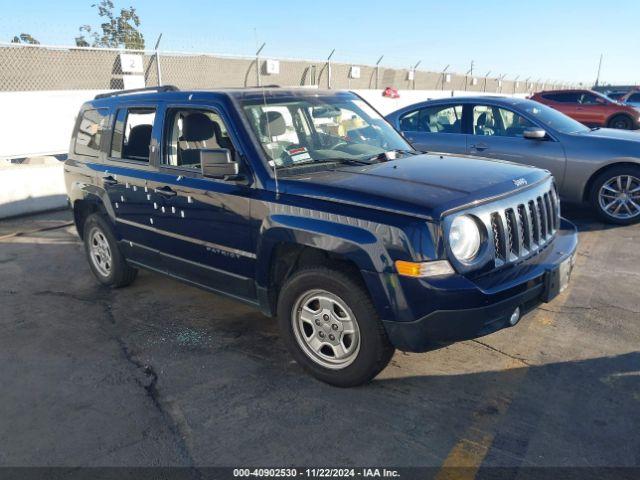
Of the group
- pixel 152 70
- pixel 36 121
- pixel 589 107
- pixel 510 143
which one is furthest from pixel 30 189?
pixel 589 107

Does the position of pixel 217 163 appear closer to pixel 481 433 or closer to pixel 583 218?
pixel 481 433

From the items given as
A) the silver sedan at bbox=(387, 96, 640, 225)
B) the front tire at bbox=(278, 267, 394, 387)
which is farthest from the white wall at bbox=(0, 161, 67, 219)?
the front tire at bbox=(278, 267, 394, 387)


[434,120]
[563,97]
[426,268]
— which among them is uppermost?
[563,97]

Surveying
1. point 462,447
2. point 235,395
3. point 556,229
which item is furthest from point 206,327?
point 556,229

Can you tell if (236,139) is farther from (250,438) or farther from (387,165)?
(250,438)

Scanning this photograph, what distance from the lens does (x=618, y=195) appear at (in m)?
6.75

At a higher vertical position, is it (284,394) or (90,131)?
(90,131)

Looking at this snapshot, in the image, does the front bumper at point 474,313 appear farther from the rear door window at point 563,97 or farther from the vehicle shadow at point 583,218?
the rear door window at point 563,97

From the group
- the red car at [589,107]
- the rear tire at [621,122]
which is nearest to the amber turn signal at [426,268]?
the red car at [589,107]

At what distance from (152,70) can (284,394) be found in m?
9.15

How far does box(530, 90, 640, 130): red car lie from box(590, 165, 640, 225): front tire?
10.9m

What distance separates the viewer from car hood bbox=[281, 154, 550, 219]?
2.95 m

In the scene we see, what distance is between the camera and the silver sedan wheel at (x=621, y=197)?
669cm

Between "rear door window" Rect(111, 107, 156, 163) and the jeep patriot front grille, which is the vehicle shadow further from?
"rear door window" Rect(111, 107, 156, 163)
